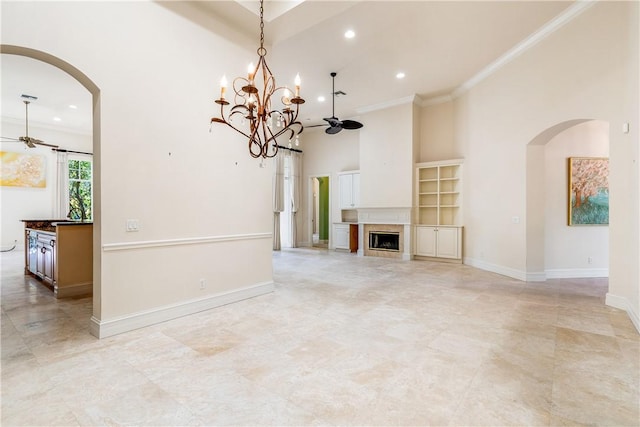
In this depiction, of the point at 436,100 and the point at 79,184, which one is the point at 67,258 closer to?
the point at 79,184

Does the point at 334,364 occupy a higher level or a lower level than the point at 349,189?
lower

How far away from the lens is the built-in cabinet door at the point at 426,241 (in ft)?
24.9

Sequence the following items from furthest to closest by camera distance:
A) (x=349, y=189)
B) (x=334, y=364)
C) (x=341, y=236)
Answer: (x=341, y=236)
(x=349, y=189)
(x=334, y=364)

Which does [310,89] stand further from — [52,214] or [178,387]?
[52,214]

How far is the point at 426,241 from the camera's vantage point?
7.70m

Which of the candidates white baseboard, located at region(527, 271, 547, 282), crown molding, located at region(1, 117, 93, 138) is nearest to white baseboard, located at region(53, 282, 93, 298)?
crown molding, located at region(1, 117, 93, 138)

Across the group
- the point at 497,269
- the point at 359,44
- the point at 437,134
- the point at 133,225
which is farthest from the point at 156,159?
the point at 437,134

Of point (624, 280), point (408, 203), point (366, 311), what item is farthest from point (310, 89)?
point (624, 280)

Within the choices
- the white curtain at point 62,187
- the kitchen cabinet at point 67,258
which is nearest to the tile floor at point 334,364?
the kitchen cabinet at point 67,258

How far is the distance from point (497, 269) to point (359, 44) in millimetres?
5151

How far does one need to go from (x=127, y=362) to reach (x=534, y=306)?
15.4 ft

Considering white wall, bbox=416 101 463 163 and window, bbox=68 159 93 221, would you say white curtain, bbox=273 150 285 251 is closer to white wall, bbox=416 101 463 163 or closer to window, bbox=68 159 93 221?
white wall, bbox=416 101 463 163

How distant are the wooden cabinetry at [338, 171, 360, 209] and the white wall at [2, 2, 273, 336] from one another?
18.1 ft

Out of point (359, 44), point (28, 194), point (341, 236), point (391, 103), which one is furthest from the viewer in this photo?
point (341, 236)
